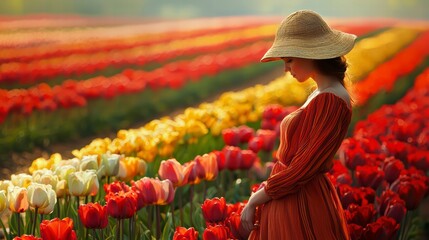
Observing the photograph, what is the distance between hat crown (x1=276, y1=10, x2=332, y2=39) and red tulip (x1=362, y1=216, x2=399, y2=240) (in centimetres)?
88

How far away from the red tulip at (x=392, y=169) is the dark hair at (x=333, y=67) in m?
1.24

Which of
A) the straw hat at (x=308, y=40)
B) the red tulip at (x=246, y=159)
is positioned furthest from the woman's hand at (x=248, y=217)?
the red tulip at (x=246, y=159)

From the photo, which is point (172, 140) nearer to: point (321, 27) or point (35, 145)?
point (321, 27)

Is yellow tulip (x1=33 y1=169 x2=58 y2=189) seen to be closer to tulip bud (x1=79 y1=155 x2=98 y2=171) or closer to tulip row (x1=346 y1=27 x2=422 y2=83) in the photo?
tulip bud (x1=79 y1=155 x2=98 y2=171)

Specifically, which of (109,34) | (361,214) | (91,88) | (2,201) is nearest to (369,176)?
(361,214)

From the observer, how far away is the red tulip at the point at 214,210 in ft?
9.47

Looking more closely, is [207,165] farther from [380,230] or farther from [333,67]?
[333,67]

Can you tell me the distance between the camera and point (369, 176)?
3.63m

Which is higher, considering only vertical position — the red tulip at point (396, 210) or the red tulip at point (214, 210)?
the red tulip at point (214, 210)

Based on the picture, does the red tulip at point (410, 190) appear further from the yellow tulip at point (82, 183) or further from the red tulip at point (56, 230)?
the red tulip at point (56, 230)

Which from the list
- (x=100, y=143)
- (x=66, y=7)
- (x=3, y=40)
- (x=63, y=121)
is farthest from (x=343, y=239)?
(x=66, y=7)

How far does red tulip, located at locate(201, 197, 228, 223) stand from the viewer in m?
2.89

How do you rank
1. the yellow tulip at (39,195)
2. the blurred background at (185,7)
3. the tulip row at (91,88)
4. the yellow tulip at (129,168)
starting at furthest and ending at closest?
the blurred background at (185,7), the tulip row at (91,88), the yellow tulip at (129,168), the yellow tulip at (39,195)

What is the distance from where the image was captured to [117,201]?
2781 millimetres
